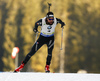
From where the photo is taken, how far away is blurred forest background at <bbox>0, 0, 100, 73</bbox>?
33.6 metres

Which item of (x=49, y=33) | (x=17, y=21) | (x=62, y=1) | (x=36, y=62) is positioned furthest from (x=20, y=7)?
(x=49, y=33)

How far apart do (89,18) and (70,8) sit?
2.74 m

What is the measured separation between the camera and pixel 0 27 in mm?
36969

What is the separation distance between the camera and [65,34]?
33.8 m

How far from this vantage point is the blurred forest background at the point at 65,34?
1321 inches
